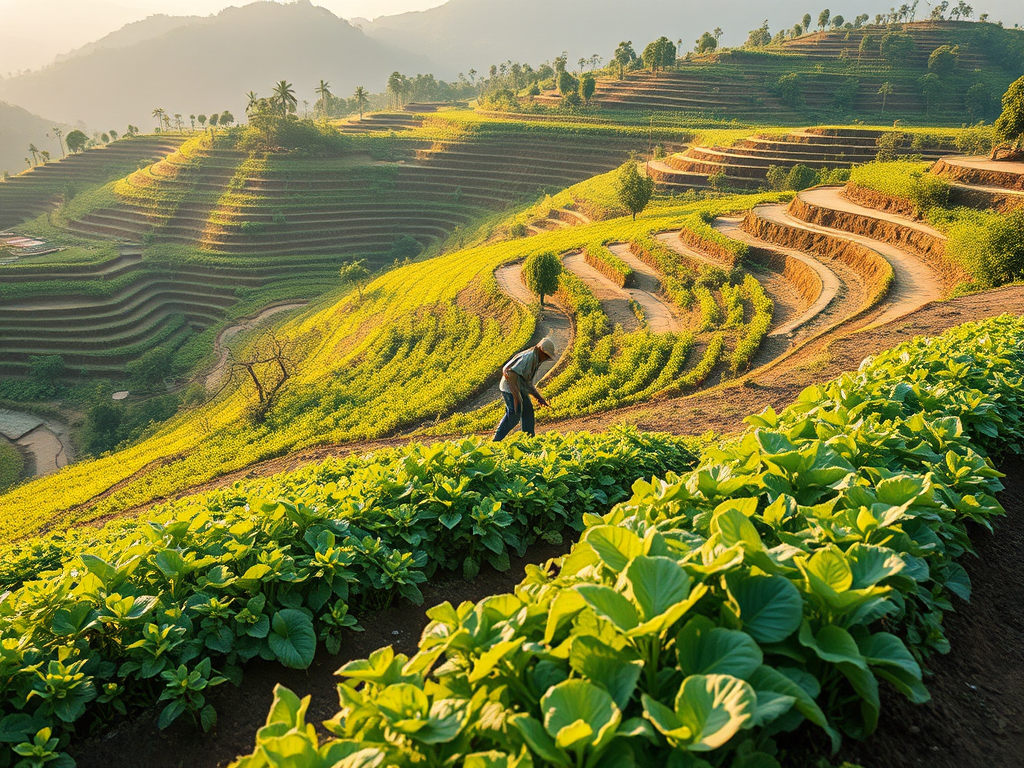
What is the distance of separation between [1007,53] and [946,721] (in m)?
105

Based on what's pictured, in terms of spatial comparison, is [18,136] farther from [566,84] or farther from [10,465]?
[10,465]

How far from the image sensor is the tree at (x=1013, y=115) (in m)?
21.2

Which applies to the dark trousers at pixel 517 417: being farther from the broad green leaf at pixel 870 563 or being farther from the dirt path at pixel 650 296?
the dirt path at pixel 650 296

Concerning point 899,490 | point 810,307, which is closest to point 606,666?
point 899,490

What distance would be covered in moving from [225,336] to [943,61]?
85.3m

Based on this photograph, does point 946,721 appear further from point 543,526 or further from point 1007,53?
point 1007,53

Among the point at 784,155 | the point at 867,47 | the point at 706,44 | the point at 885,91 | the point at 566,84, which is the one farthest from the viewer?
the point at 706,44

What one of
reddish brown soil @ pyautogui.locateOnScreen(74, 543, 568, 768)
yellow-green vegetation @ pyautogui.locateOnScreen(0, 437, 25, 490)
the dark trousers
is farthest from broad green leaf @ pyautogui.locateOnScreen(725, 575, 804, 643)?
yellow-green vegetation @ pyautogui.locateOnScreen(0, 437, 25, 490)

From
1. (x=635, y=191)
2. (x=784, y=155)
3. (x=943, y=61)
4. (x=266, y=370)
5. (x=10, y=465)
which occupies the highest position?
(x=943, y=61)

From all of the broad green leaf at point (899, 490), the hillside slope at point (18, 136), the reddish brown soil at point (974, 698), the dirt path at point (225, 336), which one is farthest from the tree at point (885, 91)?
the hillside slope at point (18, 136)

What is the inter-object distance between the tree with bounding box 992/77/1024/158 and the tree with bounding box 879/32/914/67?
212ft

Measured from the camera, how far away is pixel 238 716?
10.0 feet

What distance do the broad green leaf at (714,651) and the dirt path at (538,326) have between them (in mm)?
12184

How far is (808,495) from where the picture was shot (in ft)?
9.69
